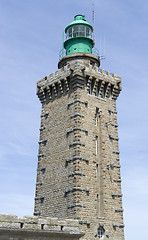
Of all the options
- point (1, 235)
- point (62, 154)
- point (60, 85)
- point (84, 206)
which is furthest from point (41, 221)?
point (60, 85)

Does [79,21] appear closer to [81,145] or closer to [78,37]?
[78,37]

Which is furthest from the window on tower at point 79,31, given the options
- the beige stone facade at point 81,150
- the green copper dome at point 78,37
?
the beige stone facade at point 81,150

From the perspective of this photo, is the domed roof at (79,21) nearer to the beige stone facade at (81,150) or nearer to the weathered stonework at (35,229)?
the beige stone facade at (81,150)

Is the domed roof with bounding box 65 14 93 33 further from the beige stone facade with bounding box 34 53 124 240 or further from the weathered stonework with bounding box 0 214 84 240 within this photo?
the weathered stonework with bounding box 0 214 84 240

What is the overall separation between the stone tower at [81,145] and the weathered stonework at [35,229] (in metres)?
3.70

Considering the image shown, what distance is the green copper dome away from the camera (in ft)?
103

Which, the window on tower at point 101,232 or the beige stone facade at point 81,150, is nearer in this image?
the window on tower at point 101,232

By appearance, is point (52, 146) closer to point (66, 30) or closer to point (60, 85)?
point (60, 85)

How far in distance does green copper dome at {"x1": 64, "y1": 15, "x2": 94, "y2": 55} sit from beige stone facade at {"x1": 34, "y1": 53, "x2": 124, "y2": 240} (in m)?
1.20

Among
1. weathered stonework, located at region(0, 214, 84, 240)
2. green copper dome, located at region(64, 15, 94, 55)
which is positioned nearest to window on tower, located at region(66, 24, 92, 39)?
green copper dome, located at region(64, 15, 94, 55)

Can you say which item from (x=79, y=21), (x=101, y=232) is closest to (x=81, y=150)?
(x=101, y=232)

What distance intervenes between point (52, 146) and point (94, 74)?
774 centimetres

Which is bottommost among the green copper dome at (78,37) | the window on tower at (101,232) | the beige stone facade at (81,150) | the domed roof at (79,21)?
the window on tower at (101,232)

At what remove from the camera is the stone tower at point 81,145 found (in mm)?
24281
